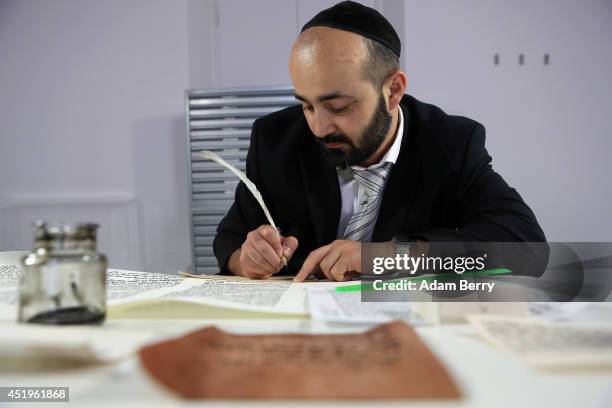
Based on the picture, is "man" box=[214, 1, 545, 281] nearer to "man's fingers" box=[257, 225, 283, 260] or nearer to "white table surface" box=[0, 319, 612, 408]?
"man's fingers" box=[257, 225, 283, 260]

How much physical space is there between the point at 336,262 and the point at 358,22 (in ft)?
2.24

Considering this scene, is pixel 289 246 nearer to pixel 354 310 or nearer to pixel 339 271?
pixel 339 271

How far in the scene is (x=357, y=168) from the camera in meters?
1.53

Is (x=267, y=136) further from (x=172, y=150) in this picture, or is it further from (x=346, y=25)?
(x=172, y=150)

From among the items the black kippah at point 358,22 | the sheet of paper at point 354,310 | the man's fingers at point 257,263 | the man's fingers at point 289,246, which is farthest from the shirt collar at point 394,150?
the sheet of paper at point 354,310

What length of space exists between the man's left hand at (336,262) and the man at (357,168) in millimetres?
66

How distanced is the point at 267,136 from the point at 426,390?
136cm

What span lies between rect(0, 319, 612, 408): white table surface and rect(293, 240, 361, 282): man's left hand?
0.51 metres

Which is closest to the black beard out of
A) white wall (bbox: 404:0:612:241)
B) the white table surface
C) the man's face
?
the man's face

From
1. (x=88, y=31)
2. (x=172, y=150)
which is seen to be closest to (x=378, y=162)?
(x=172, y=150)

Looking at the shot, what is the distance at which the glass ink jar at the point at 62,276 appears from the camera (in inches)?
20.8

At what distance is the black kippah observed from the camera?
4.31 feet

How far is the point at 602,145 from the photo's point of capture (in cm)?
255

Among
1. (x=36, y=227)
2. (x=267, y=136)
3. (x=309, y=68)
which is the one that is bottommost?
(x=36, y=227)
